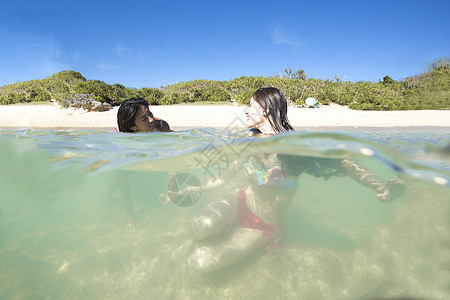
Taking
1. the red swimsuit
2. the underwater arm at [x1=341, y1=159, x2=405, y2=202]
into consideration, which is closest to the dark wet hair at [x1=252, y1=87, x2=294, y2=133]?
the underwater arm at [x1=341, y1=159, x2=405, y2=202]

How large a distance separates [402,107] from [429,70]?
8169mm

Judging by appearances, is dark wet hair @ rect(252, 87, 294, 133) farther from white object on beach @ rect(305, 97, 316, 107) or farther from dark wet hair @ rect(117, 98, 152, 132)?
white object on beach @ rect(305, 97, 316, 107)

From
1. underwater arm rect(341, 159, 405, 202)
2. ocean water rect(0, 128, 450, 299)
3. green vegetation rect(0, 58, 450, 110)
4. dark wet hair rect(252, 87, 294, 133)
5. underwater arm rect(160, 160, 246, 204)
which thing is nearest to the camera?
ocean water rect(0, 128, 450, 299)

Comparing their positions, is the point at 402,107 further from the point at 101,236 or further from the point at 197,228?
the point at 101,236

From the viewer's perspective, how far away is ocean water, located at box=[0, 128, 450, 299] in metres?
2.39

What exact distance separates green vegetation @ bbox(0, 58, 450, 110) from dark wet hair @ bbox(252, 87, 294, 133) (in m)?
13.2

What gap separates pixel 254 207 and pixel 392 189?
2168 millimetres

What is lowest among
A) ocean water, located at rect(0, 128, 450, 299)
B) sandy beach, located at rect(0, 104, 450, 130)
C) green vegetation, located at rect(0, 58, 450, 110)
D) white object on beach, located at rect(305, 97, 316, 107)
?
ocean water, located at rect(0, 128, 450, 299)

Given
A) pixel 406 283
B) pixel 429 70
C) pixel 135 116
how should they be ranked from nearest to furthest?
pixel 406 283 < pixel 135 116 < pixel 429 70

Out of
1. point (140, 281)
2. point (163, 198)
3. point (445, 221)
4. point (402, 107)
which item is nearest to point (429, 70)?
point (402, 107)

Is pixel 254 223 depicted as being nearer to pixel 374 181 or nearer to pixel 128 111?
pixel 374 181

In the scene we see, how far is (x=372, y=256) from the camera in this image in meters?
2.88

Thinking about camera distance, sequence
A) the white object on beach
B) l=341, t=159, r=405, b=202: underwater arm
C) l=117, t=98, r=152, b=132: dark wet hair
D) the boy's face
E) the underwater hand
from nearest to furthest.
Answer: l=341, t=159, r=405, b=202: underwater arm, the underwater hand, l=117, t=98, r=152, b=132: dark wet hair, the boy's face, the white object on beach

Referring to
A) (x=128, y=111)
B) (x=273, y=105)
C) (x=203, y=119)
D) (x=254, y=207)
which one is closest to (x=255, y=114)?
(x=273, y=105)
